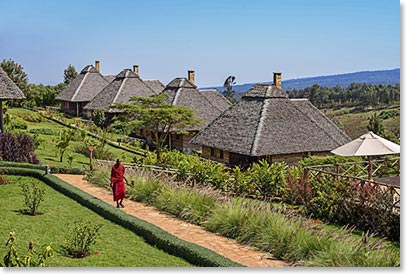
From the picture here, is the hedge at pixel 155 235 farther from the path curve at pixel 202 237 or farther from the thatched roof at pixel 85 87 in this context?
the thatched roof at pixel 85 87

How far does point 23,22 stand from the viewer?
902 centimetres

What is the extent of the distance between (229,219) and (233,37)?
9.69 feet

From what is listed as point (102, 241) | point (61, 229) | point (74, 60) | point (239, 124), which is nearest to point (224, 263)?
point (102, 241)

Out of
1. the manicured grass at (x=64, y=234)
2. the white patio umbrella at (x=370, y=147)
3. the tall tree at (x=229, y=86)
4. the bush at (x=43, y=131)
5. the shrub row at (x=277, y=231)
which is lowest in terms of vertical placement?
the manicured grass at (x=64, y=234)

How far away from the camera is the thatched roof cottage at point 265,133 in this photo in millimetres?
20062

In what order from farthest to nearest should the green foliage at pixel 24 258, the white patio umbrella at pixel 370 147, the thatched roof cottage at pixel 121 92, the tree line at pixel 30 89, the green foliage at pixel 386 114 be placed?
the tree line at pixel 30 89, the thatched roof cottage at pixel 121 92, the green foliage at pixel 386 114, the white patio umbrella at pixel 370 147, the green foliage at pixel 24 258

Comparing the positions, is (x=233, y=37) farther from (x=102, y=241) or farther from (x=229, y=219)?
(x=102, y=241)

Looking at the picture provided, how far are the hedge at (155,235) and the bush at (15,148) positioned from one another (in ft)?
14.2

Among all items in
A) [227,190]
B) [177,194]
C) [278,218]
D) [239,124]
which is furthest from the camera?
[239,124]

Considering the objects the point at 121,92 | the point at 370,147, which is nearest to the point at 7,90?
the point at 370,147

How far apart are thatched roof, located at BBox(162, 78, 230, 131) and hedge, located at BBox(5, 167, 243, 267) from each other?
1712 centimetres

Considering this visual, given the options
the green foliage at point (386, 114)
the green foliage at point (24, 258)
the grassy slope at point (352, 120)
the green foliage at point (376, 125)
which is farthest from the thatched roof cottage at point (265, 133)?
the green foliage at point (24, 258)

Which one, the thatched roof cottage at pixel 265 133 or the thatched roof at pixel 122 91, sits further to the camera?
the thatched roof at pixel 122 91

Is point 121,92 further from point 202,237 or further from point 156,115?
point 202,237
